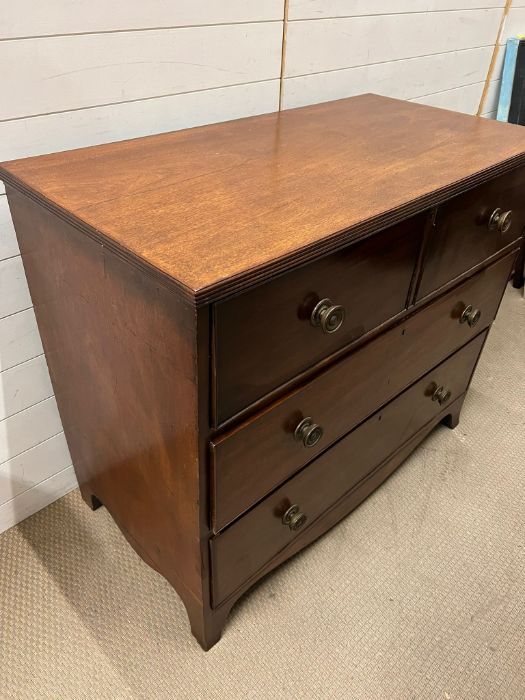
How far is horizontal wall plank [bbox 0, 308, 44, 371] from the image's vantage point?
106cm

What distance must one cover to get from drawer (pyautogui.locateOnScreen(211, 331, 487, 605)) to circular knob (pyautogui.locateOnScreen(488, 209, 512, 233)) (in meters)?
0.35

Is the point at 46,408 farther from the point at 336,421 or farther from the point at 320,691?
the point at 320,691

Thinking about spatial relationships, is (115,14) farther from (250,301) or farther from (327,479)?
(327,479)

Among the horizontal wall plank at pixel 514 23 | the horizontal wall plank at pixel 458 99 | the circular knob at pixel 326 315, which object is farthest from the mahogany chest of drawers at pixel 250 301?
the horizontal wall plank at pixel 514 23

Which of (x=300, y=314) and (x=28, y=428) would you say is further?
(x=28, y=428)

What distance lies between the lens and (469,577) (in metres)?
1.25

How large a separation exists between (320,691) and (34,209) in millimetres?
995

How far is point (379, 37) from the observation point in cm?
141

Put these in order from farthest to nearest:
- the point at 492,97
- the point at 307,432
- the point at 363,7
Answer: the point at 492,97
the point at 363,7
the point at 307,432

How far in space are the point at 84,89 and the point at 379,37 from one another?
845mm

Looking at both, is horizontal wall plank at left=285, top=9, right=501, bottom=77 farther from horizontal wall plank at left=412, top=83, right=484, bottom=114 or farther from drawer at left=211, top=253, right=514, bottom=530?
drawer at left=211, top=253, right=514, bottom=530

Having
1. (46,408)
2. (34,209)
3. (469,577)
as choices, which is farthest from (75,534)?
(469,577)

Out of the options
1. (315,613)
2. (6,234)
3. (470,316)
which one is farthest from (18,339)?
(470,316)

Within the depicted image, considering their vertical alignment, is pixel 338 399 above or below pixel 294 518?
above
